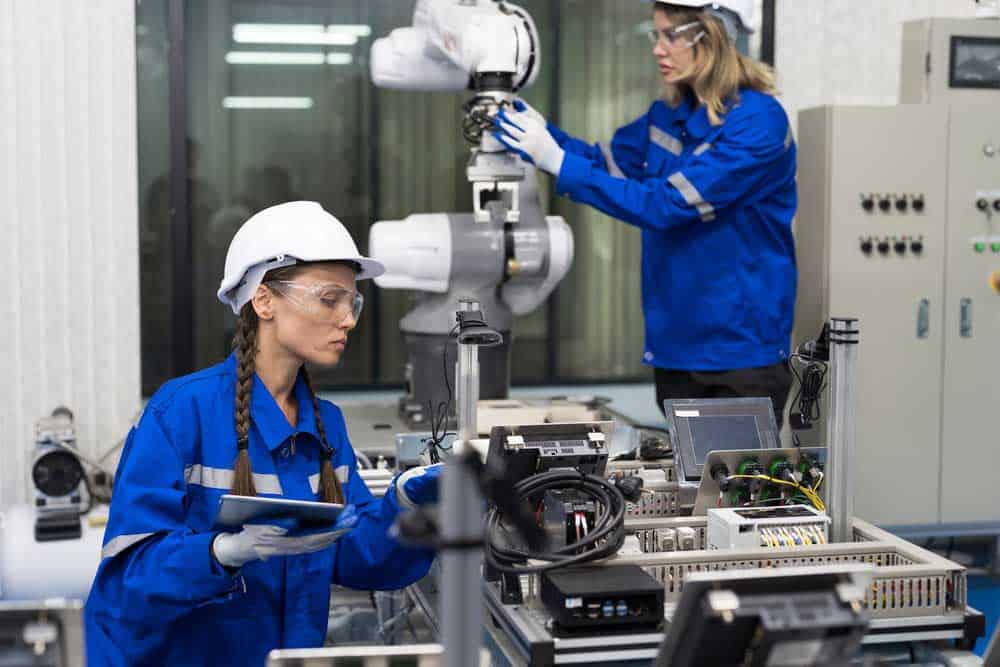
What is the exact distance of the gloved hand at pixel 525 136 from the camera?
2.84 metres

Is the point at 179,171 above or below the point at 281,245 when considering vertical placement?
above

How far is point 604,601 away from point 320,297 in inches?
25.2

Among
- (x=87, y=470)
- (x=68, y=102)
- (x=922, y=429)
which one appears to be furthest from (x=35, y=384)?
(x=922, y=429)

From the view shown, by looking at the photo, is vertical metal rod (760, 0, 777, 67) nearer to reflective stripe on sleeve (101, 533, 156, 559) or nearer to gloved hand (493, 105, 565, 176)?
gloved hand (493, 105, 565, 176)

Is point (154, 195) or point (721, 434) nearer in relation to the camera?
point (721, 434)

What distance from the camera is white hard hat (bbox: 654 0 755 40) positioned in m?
2.84

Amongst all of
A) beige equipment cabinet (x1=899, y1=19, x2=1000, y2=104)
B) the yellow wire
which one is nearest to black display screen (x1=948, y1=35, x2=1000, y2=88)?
beige equipment cabinet (x1=899, y1=19, x2=1000, y2=104)

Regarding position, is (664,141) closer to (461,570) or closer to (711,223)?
(711,223)

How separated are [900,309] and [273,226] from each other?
98.7 inches

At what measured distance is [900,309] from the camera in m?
3.76

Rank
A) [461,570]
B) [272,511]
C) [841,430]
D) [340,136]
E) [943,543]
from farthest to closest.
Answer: [340,136]
[943,543]
[841,430]
[272,511]
[461,570]

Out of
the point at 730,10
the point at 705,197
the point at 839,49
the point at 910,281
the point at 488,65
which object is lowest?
the point at 910,281

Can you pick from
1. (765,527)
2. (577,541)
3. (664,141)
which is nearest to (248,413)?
(577,541)

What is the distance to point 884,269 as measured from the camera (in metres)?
3.74
